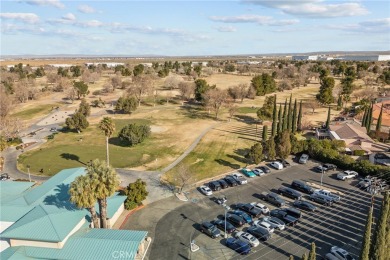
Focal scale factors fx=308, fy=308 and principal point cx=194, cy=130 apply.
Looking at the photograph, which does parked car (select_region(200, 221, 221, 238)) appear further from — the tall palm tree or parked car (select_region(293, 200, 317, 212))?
parked car (select_region(293, 200, 317, 212))

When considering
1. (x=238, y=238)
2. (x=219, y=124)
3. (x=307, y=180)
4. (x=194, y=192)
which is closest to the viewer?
(x=238, y=238)

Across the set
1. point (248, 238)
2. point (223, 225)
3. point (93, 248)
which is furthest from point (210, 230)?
point (93, 248)

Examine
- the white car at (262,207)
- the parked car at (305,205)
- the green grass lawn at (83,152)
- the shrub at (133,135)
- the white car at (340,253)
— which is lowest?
the green grass lawn at (83,152)

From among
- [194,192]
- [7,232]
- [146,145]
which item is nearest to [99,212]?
[7,232]

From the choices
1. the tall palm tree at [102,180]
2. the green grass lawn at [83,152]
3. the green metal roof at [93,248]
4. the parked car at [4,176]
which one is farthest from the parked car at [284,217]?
the parked car at [4,176]

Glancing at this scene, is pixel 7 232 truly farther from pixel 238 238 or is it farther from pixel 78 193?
pixel 238 238

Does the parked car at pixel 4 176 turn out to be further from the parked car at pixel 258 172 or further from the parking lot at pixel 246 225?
the parked car at pixel 258 172

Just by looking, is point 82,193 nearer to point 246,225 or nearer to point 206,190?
point 246,225
